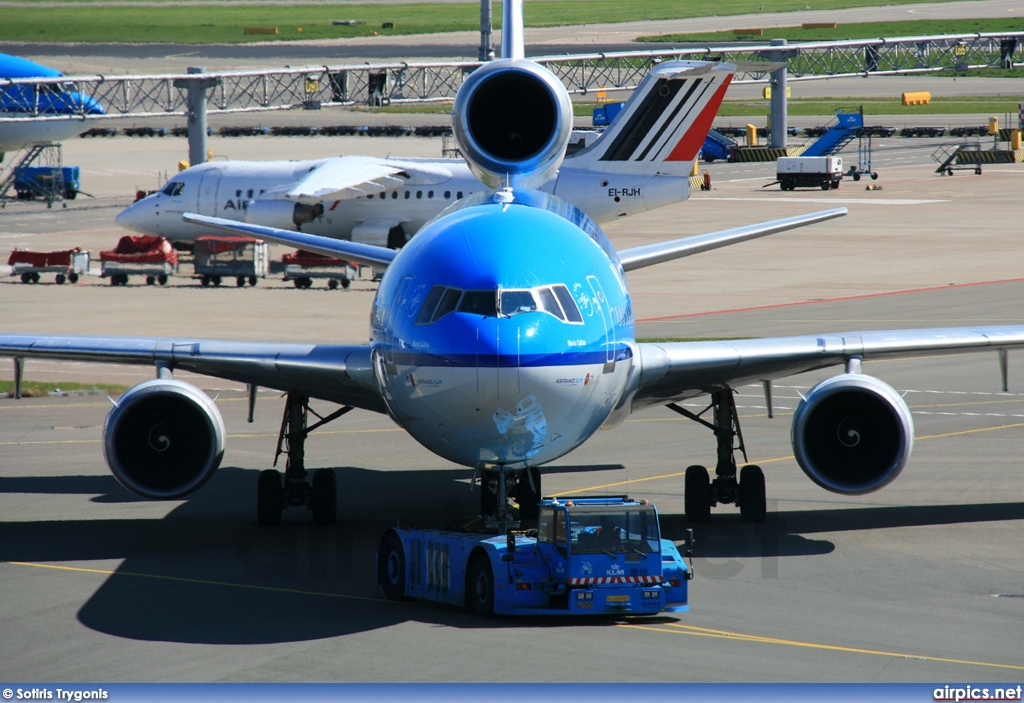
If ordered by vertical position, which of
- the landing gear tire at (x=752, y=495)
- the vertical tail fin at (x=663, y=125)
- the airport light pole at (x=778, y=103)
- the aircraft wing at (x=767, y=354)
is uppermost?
the airport light pole at (x=778, y=103)

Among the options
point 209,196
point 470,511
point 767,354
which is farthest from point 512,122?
point 209,196

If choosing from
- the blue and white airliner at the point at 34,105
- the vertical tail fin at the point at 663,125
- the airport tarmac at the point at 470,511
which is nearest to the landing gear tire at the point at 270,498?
the airport tarmac at the point at 470,511

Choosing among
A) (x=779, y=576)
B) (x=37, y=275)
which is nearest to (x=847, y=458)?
(x=779, y=576)

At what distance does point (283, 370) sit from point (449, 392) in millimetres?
4810

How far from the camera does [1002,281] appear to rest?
52.2 metres

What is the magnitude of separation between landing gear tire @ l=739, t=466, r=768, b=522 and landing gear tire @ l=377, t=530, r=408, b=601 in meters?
6.20

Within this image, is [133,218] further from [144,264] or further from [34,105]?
[34,105]

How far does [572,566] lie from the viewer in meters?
16.5

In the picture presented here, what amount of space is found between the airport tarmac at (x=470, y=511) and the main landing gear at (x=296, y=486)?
334 millimetres

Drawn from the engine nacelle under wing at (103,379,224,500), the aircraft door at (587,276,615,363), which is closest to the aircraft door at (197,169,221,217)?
the engine nacelle under wing at (103,379,224,500)

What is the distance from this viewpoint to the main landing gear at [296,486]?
22.0 m

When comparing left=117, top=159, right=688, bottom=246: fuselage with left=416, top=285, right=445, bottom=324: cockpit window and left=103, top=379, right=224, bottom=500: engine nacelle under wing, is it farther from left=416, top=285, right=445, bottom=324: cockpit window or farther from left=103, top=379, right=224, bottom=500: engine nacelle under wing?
left=416, top=285, right=445, bottom=324: cockpit window

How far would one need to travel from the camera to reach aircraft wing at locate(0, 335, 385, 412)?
66.1ft

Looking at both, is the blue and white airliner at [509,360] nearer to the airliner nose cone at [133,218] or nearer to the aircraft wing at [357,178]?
the aircraft wing at [357,178]
